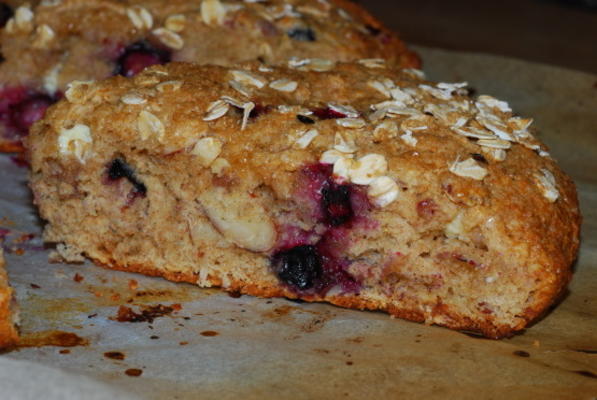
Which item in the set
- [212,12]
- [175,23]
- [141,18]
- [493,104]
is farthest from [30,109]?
[493,104]

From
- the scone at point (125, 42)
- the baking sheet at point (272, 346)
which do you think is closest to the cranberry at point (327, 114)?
the baking sheet at point (272, 346)

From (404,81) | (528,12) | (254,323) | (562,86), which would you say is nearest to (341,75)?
(404,81)

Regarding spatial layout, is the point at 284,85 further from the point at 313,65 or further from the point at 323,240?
the point at 323,240

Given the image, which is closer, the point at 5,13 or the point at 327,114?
the point at 327,114

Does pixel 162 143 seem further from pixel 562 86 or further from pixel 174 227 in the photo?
pixel 562 86

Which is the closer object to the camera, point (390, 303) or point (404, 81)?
point (390, 303)

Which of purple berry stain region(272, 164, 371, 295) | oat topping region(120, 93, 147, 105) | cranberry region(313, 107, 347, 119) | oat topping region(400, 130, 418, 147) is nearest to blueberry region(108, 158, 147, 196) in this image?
oat topping region(120, 93, 147, 105)
